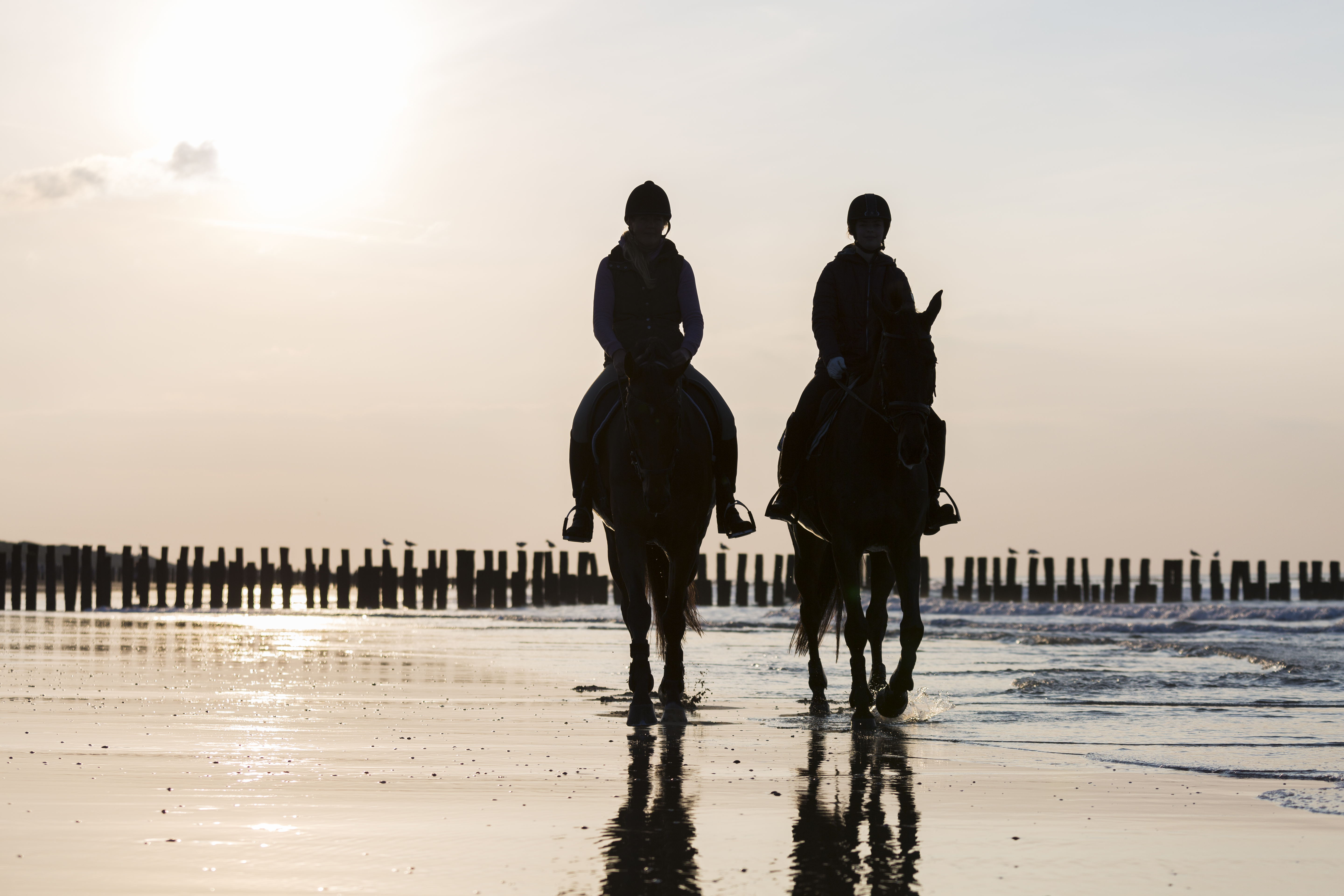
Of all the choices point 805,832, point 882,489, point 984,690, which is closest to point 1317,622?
point 984,690

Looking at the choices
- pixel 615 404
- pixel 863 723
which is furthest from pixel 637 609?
pixel 863 723

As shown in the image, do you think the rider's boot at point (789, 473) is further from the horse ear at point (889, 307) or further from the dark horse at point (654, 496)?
the horse ear at point (889, 307)

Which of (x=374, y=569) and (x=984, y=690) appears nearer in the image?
(x=984, y=690)

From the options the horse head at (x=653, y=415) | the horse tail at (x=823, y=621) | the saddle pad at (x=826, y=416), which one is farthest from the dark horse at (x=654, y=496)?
the horse tail at (x=823, y=621)

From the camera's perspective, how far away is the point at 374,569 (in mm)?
42156

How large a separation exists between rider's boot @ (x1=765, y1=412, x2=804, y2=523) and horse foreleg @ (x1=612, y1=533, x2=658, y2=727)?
3.63 feet

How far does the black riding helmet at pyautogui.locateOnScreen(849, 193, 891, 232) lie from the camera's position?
10.0 meters

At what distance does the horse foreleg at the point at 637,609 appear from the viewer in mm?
9617

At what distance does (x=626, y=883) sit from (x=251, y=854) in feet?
3.85

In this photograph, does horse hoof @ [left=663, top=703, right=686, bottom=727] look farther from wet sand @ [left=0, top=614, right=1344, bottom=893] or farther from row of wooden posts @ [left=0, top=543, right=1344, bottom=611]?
row of wooden posts @ [left=0, top=543, right=1344, bottom=611]

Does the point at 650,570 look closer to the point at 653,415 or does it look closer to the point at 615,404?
the point at 615,404

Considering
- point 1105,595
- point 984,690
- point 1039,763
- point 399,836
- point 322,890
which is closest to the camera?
point 322,890

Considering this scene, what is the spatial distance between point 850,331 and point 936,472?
1.02 m

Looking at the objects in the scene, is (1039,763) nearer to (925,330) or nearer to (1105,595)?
(925,330)
